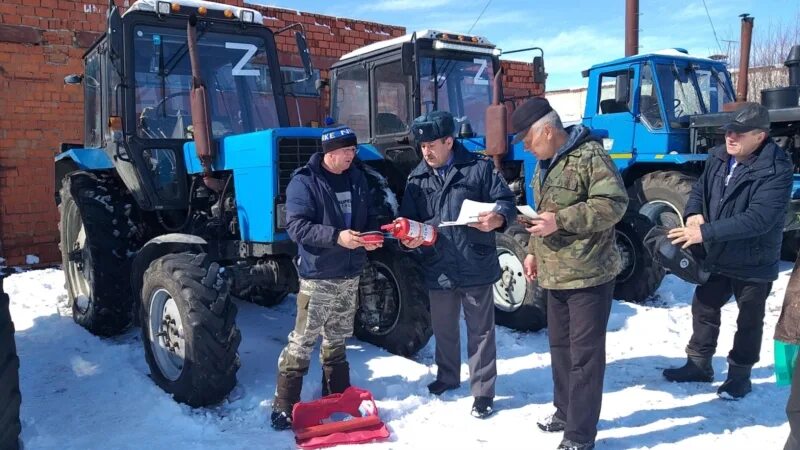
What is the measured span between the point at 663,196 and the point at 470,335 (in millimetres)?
3852

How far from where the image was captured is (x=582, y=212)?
2828 mm

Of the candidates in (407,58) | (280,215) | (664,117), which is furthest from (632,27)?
(280,215)

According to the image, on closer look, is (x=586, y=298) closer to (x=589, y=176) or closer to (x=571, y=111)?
(x=589, y=176)

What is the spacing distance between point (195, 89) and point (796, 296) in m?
3.20

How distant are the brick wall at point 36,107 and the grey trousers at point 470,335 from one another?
14.6ft

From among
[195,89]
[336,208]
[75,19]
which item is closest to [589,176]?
[336,208]

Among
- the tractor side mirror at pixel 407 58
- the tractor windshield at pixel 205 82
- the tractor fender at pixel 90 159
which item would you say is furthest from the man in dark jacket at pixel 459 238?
the tractor fender at pixel 90 159

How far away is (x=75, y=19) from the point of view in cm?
800

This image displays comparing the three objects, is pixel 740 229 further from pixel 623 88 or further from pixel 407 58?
pixel 623 88

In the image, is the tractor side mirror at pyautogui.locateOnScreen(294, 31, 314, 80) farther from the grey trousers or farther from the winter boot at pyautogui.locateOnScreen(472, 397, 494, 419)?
the winter boot at pyautogui.locateOnScreen(472, 397, 494, 419)

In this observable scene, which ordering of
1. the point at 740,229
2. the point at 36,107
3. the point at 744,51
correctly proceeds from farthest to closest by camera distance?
the point at 36,107 < the point at 744,51 < the point at 740,229

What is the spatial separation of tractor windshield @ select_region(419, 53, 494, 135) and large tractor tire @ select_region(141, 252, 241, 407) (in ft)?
9.56

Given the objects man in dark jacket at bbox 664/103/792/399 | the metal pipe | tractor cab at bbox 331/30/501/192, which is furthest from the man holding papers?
the metal pipe

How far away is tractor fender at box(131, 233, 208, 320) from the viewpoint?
3871mm
